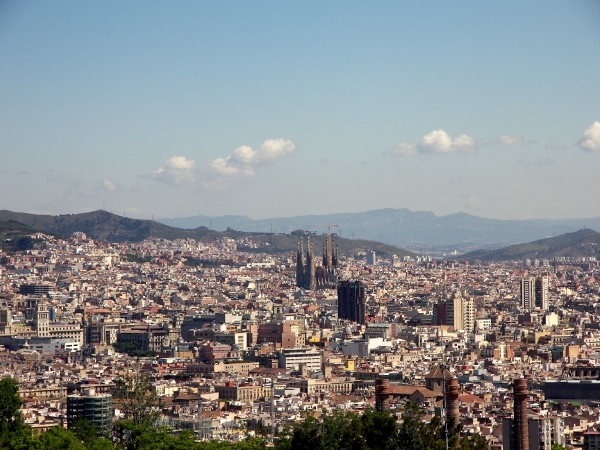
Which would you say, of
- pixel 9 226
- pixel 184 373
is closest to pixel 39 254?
pixel 9 226

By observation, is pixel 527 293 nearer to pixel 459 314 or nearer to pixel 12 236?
pixel 459 314

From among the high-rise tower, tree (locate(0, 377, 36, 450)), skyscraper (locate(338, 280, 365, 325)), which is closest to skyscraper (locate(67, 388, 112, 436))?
tree (locate(0, 377, 36, 450))

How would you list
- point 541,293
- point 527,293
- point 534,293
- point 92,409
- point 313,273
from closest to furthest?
point 92,409
point 541,293
point 534,293
point 527,293
point 313,273

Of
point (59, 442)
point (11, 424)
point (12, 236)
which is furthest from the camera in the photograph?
point (12, 236)

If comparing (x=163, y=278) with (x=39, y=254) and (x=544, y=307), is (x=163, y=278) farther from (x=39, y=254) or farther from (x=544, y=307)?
(x=544, y=307)

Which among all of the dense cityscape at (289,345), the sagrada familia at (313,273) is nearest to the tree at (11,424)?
the dense cityscape at (289,345)

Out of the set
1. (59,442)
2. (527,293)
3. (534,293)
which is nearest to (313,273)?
(527,293)

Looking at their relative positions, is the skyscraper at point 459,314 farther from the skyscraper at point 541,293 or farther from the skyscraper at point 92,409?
the skyscraper at point 92,409
